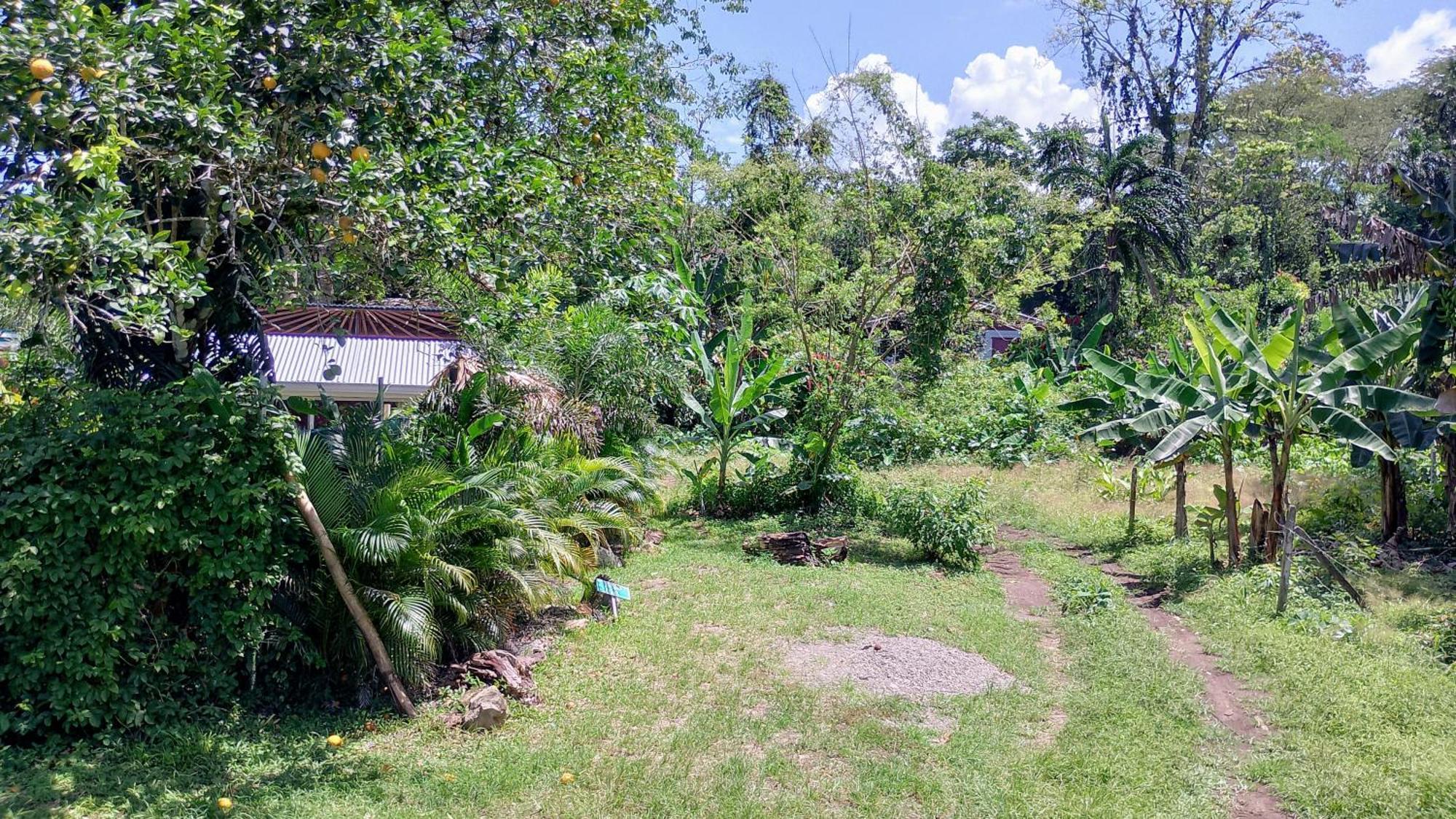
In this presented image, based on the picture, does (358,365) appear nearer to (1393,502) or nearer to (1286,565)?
(1286,565)

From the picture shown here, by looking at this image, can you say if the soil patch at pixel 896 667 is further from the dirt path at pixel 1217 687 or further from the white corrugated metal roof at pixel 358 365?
the white corrugated metal roof at pixel 358 365

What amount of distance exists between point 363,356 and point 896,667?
8.69m

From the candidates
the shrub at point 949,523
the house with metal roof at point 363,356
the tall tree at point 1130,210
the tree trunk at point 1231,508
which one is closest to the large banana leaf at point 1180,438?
the tree trunk at point 1231,508

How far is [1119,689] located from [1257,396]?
486cm

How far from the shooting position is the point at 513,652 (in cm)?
788

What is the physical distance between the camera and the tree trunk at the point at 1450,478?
10711 millimetres

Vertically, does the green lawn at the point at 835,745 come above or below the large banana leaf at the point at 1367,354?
below

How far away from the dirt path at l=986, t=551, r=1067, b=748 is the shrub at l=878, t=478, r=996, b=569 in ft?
1.10

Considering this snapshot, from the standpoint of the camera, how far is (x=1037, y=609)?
970cm

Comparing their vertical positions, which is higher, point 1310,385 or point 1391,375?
point 1391,375

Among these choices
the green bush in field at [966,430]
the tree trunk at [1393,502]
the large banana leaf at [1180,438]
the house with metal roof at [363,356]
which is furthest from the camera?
the green bush in field at [966,430]

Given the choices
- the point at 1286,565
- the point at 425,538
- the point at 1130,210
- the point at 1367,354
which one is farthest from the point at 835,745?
the point at 1130,210

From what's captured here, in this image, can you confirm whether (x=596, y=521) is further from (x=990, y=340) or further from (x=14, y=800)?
(x=990, y=340)

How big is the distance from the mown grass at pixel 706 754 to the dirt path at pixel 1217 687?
0.48 feet
